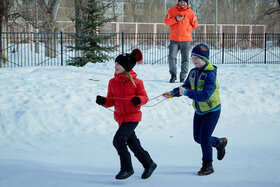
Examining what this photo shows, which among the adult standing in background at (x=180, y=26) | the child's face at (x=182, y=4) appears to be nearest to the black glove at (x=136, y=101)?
the adult standing in background at (x=180, y=26)

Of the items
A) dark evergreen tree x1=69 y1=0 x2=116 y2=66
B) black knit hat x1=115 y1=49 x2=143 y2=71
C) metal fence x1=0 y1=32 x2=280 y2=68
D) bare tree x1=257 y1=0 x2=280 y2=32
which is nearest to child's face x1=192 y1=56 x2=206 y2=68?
black knit hat x1=115 y1=49 x2=143 y2=71

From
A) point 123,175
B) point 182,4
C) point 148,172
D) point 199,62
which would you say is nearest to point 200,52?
point 199,62

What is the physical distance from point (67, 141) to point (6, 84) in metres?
3.82

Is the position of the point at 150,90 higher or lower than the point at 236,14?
lower

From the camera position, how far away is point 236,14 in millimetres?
41719

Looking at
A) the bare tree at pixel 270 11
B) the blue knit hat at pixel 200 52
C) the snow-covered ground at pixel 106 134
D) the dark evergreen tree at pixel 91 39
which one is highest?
the bare tree at pixel 270 11

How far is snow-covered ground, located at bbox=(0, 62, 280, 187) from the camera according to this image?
413 centimetres

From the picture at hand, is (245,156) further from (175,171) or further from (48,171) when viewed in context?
(48,171)

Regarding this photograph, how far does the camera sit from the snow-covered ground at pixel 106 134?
4133 millimetres

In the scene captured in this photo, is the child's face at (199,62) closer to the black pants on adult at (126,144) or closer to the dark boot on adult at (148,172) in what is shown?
the black pants on adult at (126,144)

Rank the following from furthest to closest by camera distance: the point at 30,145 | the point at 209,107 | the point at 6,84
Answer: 1. the point at 6,84
2. the point at 30,145
3. the point at 209,107

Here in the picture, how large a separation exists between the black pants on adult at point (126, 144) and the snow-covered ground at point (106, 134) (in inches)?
8.1

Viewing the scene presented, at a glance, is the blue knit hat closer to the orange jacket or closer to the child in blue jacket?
the child in blue jacket

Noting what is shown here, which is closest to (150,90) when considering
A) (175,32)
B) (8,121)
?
(175,32)
